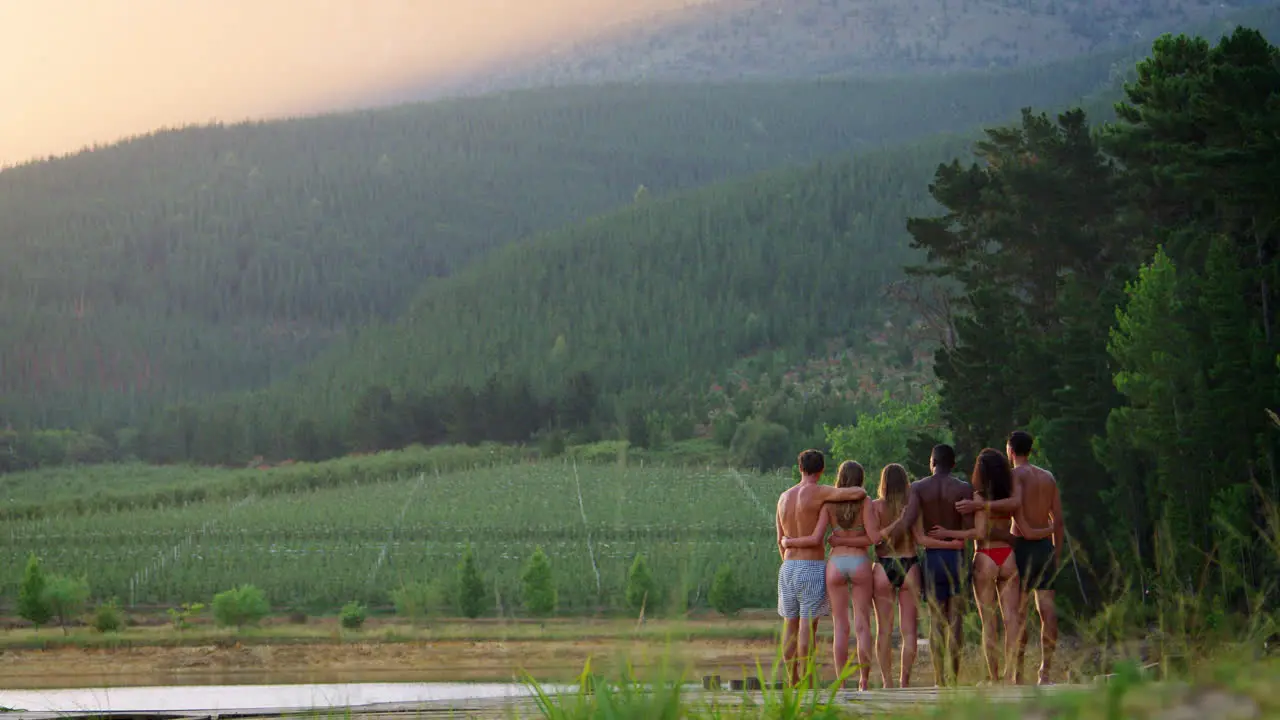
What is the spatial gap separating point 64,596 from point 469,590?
1474cm

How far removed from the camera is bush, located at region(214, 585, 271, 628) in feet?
177

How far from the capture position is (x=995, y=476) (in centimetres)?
1151

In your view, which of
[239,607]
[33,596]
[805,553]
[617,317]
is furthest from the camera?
[617,317]

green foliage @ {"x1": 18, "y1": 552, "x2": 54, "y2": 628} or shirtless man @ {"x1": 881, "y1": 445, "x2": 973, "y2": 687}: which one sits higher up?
shirtless man @ {"x1": 881, "y1": 445, "x2": 973, "y2": 687}

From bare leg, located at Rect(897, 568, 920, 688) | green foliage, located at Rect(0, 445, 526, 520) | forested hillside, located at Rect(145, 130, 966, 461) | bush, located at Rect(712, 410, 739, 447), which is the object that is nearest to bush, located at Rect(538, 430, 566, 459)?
green foliage, located at Rect(0, 445, 526, 520)

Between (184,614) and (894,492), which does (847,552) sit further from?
(184,614)

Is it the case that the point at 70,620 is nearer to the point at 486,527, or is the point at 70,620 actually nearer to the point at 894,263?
the point at 486,527

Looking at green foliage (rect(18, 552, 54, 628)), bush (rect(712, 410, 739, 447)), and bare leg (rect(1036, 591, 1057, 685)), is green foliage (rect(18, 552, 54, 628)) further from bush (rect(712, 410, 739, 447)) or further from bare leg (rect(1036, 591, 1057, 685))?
bush (rect(712, 410, 739, 447))

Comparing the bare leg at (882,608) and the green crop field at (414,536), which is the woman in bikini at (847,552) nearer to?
the bare leg at (882,608)

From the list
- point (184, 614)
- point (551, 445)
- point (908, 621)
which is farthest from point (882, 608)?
point (551, 445)

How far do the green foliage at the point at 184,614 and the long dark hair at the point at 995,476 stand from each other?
155ft

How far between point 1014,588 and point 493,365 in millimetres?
132997

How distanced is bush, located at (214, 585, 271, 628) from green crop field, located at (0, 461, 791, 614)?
5.31m

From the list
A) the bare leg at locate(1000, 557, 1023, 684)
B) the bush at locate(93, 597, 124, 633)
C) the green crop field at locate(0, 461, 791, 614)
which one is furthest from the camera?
the green crop field at locate(0, 461, 791, 614)
